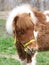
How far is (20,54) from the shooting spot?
431 centimetres

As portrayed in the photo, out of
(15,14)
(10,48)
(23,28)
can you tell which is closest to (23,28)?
(23,28)

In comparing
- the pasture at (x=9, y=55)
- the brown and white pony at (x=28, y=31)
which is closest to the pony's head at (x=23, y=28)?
the brown and white pony at (x=28, y=31)

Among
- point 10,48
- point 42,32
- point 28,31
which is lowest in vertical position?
point 10,48

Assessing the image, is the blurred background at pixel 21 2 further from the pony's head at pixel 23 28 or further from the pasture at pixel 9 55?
the pony's head at pixel 23 28

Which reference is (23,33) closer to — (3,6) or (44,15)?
(44,15)

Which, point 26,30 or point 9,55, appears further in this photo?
point 9,55

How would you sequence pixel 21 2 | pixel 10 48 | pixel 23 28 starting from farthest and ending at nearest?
1. pixel 21 2
2. pixel 10 48
3. pixel 23 28

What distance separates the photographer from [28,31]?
3.98 m

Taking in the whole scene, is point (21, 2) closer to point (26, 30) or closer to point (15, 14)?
point (15, 14)

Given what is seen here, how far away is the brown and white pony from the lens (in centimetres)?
398

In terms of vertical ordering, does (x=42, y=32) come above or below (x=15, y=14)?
below

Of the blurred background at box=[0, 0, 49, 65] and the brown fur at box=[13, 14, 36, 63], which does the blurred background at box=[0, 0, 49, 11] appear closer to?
the blurred background at box=[0, 0, 49, 65]

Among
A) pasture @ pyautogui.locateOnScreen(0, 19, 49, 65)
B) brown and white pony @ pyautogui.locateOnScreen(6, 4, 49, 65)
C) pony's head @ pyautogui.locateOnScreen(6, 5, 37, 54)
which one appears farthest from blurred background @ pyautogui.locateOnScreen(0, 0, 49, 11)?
pony's head @ pyautogui.locateOnScreen(6, 5, 37, 54)

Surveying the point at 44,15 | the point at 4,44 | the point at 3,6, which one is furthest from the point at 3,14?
the point at 44,15
